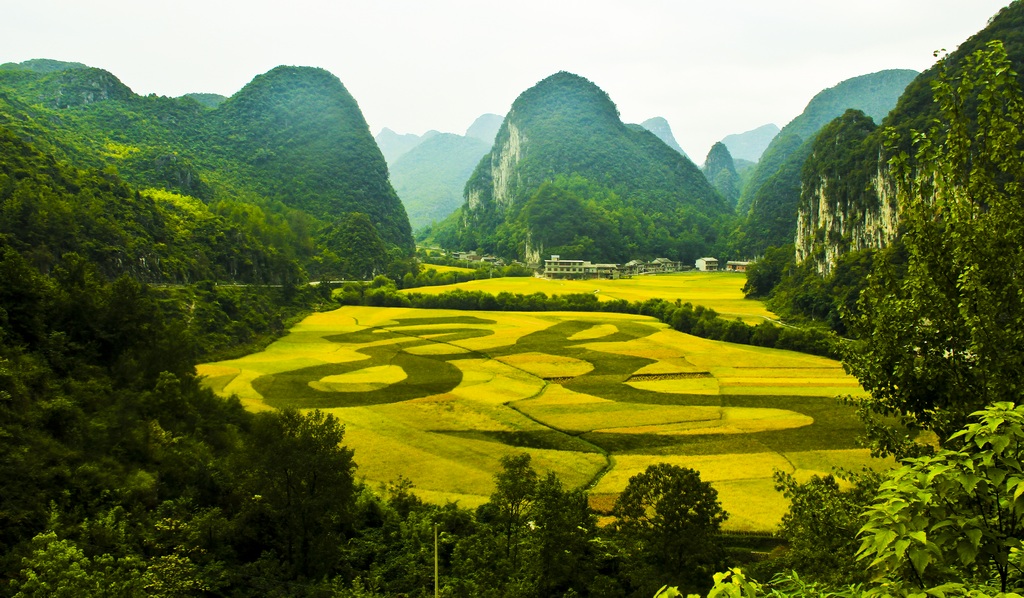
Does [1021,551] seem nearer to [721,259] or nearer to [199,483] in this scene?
[199,483]

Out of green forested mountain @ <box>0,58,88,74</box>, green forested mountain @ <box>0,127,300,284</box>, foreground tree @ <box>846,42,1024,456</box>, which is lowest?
foreground tree @ <box>846,42,1024,456</box>

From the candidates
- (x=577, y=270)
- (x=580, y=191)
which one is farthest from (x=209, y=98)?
(x=577, y=270)

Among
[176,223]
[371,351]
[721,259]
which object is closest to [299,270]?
[176,223]

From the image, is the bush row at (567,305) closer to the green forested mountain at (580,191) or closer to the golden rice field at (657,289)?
the golden rice field at (657,289)

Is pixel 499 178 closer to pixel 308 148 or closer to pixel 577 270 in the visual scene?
pixel 308 148

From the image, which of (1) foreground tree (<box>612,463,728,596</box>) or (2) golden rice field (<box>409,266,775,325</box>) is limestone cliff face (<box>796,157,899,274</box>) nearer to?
(2) golden rice field (<box>409,266,775,325</box>)

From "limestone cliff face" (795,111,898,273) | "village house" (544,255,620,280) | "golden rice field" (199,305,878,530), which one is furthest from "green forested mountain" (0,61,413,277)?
"limestone cliff face" (795,111,898,273)

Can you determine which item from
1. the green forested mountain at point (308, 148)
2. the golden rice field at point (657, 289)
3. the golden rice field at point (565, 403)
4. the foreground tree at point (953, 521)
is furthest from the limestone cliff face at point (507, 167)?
the foreground tree at point (953, 521)

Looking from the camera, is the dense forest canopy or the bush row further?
the bush row
